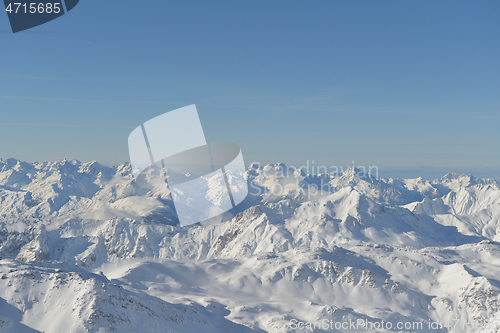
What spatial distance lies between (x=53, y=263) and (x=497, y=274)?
21000 cm

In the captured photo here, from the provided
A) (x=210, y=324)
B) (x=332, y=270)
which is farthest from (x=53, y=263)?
(x=332, y=270)

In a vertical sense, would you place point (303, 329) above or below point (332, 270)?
above

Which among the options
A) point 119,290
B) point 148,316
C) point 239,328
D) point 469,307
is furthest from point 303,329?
point 469,307

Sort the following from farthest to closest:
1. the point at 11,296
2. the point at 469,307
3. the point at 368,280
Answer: the point at 368,280
the point at 469,307
the point at 11,296

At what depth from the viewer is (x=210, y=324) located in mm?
130875

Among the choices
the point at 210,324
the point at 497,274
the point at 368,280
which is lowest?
the point at 497,274

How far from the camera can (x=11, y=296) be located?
98.8 metres

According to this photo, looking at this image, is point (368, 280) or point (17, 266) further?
point (368, 280)

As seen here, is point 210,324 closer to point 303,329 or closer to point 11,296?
point 303,329

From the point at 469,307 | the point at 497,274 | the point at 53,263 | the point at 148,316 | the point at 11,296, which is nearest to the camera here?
the point at 11,296

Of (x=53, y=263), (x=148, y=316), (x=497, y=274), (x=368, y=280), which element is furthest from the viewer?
(x=497, y=274)

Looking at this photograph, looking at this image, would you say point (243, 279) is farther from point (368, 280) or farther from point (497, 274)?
point (497, 274)

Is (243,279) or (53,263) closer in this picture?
(53,263)

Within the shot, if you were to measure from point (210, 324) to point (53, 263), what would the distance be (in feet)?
191
